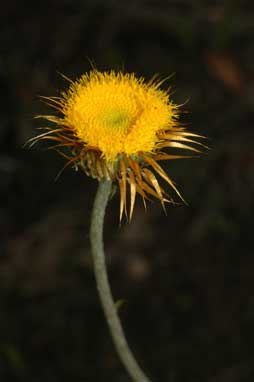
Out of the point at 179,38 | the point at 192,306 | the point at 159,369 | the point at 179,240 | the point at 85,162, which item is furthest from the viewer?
the point at 179,38

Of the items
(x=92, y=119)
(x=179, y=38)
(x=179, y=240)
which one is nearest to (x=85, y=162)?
(x=92, y=119)

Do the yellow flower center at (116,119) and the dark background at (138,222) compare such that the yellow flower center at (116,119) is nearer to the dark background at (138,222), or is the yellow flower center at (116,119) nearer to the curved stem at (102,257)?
the curved stem at (102,257)

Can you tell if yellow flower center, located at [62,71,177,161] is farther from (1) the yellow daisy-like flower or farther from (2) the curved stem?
(2) the curved stem

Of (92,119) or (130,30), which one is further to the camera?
(130,30)

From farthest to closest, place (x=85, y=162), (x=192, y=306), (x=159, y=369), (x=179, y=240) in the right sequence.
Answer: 1. (x=179, y=240)
2. (x=192, y=306)
3. (x=159, y=369)
4. (x=85, y=162)

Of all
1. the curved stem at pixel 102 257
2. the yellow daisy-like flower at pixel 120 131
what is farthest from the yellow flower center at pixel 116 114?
the curved stem at pixel 102 257

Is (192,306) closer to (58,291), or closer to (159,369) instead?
(159,369)

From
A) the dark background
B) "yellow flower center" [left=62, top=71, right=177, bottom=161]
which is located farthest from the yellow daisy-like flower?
the dark background

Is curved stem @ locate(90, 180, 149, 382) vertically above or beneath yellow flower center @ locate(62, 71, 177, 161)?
beneath
